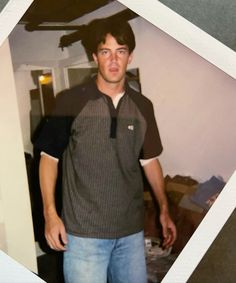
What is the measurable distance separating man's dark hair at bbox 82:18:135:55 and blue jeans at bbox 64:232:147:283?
330 mm

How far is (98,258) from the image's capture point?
64 centimetres

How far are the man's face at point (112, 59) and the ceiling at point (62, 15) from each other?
0.04m

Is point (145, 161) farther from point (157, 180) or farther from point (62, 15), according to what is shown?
point (62, 15)

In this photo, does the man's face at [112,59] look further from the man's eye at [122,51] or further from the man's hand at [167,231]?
the man's hand at [167,231]

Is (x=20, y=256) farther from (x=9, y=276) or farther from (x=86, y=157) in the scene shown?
(x=86, y=157)

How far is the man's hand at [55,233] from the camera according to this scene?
24.9 inches

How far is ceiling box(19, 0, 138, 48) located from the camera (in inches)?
24.7

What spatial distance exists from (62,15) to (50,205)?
1.10 feet

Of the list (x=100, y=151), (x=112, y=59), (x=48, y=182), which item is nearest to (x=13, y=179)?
(x=48, y=182)

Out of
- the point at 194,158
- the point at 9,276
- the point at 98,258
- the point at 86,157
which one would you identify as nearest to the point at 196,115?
the point at 194,158

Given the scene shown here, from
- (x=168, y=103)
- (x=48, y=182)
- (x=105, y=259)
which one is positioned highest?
(x=168, y=103)

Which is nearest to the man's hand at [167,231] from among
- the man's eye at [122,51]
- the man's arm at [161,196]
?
the man's arm at [161,196]

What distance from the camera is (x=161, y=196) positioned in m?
0.63

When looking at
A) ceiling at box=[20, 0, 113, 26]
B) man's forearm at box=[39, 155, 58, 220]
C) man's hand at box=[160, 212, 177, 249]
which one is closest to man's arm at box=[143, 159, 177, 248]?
man's hand at box=[160, 212, 177, 249]
